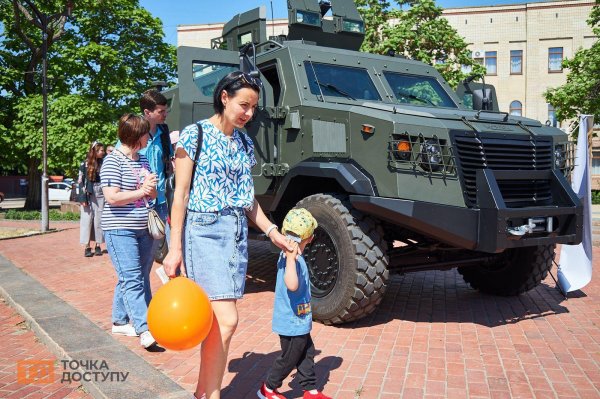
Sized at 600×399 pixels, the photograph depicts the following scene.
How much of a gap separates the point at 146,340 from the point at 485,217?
2.67m

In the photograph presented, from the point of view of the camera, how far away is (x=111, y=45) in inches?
933

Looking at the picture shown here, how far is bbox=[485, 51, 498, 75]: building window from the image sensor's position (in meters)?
35.5

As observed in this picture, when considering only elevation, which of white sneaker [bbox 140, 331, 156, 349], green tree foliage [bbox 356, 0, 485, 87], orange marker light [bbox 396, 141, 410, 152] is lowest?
white sneaker [bbox 140, 331, 156, 349]

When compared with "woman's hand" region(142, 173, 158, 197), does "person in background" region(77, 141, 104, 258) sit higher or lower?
lower

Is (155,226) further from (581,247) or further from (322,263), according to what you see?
(581,247)

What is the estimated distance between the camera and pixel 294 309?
3314 millimetres

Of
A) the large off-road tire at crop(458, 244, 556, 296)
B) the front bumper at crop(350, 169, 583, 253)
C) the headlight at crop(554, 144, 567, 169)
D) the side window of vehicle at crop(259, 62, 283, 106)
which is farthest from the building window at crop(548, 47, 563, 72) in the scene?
the front bumper at crop(350, 169, 583, 253)

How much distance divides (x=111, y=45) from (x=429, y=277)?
65.7 ft

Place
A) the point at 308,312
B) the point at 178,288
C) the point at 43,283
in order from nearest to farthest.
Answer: the point at 178,288
the point at 308,312
the point at 43,283

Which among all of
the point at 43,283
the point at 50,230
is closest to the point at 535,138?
the point at 43,283

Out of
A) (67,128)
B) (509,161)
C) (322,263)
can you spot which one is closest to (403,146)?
(509,161)

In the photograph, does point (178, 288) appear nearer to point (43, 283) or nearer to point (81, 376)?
→ point (81, 376)

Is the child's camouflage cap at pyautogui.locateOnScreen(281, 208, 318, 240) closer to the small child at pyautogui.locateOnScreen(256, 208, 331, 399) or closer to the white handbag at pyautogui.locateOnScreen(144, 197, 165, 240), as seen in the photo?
the small child at pyautogui.locateOnScreen(256, 208, 331, 399)

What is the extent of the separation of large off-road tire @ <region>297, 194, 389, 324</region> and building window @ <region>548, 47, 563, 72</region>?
34.2 m
